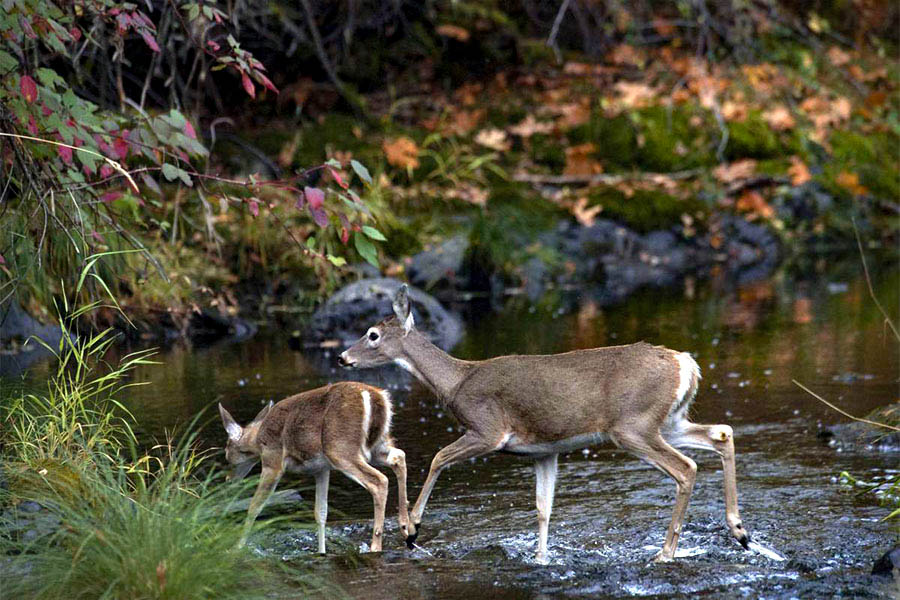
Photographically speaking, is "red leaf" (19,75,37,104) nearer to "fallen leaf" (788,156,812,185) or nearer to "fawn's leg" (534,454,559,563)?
"fawn's leg" (534,454,559,563)

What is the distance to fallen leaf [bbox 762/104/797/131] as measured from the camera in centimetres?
1973

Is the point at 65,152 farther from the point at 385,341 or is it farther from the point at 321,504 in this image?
the point at 321,504

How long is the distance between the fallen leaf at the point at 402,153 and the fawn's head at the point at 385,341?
409 inches

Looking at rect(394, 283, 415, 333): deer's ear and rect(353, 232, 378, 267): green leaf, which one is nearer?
rect(353, 232, 378, 267): green leaf

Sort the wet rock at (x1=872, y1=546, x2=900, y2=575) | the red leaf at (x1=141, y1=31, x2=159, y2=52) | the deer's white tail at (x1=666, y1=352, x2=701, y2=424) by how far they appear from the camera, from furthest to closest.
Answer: the red leaf at (x1=141, y1=31, x2=159, y2=52) < the deer's white tail at (x1=666, y1=352, x2=701, y2=424) < the wet rock at (x1=872, y1=546, x2=900, y2=575)

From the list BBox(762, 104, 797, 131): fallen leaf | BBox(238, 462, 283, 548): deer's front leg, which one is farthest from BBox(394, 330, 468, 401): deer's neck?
BBox(762, 104, 797, 131): fallen leaf

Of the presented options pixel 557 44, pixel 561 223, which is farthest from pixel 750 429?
pixel 557 44

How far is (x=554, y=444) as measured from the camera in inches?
261

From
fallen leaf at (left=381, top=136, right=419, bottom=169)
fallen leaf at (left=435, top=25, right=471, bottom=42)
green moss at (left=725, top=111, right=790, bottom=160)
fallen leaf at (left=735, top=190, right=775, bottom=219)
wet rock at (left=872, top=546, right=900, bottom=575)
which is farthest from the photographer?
fallen leaf at (left=435, top=25, right=471, bottom=42)

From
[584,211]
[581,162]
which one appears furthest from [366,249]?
[581,162]

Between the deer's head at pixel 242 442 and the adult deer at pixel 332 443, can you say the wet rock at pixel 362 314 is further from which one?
the adult deer at pixel 332 443

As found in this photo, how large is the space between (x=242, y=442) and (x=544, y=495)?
5.60ft

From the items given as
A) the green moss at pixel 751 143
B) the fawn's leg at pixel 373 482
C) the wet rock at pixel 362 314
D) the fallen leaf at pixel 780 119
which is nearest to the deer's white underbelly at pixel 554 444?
the fawn's leg at pixel 373 482

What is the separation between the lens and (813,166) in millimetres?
19531
